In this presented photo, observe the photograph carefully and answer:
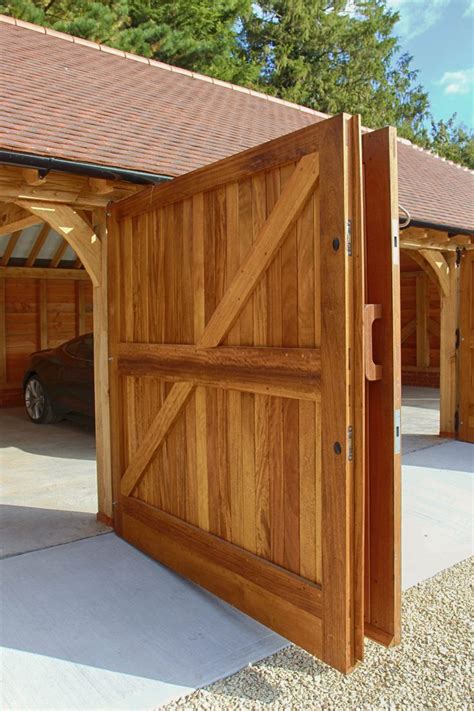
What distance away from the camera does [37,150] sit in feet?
12.9

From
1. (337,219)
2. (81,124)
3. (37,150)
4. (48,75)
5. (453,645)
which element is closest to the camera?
(337,219)

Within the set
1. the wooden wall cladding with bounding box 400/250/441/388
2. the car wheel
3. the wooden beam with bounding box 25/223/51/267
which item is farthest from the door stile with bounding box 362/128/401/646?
the wooden wall cladding with bounding box 400/250/441/388

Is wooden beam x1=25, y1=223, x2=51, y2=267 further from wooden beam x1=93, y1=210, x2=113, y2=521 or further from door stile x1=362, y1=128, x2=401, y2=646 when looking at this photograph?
door stile x1=362, y1=128, x2=401, y2=646

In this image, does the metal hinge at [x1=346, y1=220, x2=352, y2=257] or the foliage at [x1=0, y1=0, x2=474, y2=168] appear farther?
the foliage at [x1=0, y1=0, x2=474, y2=168]

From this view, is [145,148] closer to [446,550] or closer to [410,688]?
[446,550]

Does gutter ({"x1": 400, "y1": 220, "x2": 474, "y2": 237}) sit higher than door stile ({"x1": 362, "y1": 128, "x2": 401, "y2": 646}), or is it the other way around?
gutter ({"x1": 400, "y1": 220, "x2": 474, "y2": 237})

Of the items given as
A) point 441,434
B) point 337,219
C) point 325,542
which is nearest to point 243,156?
point 337,219

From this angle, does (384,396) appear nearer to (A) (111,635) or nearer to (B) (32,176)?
(A) (111,635)

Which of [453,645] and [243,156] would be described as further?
[243,156]

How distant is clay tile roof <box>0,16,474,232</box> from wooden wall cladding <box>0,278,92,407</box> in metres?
Result: 3.96

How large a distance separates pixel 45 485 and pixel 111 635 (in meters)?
2.91

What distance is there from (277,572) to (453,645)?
893 millimetres

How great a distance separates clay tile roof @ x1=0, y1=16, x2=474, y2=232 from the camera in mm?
4520

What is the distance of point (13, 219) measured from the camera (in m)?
5.89
